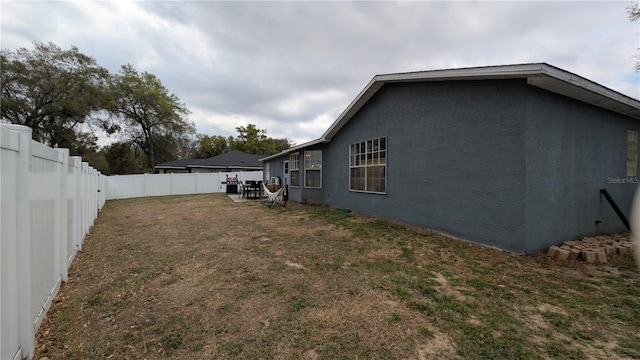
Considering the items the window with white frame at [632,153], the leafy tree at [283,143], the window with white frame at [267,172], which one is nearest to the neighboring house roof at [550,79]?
the window with white frame at [632,153]

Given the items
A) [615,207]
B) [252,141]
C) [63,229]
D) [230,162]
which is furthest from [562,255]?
[252,141]

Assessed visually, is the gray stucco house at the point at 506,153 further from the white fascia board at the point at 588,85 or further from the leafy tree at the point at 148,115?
the leafy tree at the point at 148,115

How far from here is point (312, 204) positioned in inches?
453

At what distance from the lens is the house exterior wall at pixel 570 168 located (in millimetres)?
4711

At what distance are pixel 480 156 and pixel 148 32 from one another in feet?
37.3

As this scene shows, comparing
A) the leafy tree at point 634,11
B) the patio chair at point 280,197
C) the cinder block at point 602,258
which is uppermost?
the leafy tree at point 634,11

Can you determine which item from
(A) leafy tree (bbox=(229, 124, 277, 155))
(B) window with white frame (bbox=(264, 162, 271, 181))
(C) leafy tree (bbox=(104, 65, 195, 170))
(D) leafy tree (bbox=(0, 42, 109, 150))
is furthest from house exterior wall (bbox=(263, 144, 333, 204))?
(A) leafy tree (bbox=(229, 124, 277, 155))

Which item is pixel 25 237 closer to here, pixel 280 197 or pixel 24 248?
pixel 24 248

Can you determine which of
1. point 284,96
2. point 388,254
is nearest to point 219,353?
A: point 388,254

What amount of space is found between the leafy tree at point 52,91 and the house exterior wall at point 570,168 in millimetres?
28852

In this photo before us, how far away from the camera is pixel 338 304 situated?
301 centimetres

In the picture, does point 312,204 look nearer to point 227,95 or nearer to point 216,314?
point 216,314

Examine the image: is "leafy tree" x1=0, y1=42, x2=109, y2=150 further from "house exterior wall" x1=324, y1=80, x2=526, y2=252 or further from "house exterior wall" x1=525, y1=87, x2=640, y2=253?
"house exterior wall" x1=525, y1=87, x2=640, y2=253

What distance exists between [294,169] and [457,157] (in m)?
8.41
